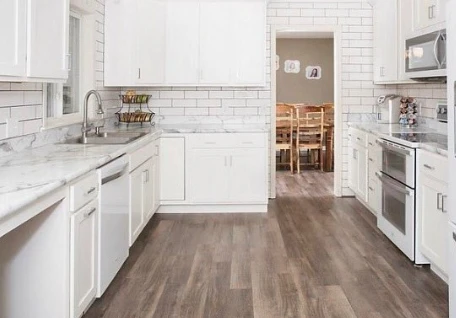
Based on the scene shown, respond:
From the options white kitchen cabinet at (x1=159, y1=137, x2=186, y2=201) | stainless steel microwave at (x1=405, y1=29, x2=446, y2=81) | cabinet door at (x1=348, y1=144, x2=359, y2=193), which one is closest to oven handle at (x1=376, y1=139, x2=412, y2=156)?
stainless steel microwave at (x1=405, y1=29, x2=446, y2=81)

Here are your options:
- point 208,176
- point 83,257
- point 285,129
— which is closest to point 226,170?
point 208,176

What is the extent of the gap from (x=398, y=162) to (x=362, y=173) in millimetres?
1626

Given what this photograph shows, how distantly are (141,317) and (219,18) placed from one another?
143 inches

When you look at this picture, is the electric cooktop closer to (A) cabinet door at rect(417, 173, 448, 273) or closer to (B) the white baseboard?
(A) cabinet door at rect(417, 173, 448, 273)

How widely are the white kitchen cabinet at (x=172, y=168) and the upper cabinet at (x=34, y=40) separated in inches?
87.1

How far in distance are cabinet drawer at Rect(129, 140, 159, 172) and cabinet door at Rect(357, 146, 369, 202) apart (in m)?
2.27

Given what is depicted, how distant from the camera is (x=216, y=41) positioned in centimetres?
538

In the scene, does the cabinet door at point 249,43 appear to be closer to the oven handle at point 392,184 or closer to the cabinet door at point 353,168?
the cabinet door at point 353,168

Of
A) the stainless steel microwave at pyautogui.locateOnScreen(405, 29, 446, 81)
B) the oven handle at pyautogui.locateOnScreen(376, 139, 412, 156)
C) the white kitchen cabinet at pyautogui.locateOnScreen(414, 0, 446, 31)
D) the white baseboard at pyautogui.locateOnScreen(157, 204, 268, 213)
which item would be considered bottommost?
the white baseboard at pyautogui.locateOnScreen(157, 204, 268, 213)

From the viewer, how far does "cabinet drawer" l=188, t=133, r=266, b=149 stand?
5133 millimetres

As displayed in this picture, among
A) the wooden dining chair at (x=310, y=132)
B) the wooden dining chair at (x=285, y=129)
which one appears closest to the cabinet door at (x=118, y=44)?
the wooden dining chair at (x=285, y=129)

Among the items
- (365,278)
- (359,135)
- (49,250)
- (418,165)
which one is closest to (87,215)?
(49,250)

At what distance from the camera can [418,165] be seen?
3.45 m

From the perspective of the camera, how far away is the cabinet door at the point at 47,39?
2.45 metres
